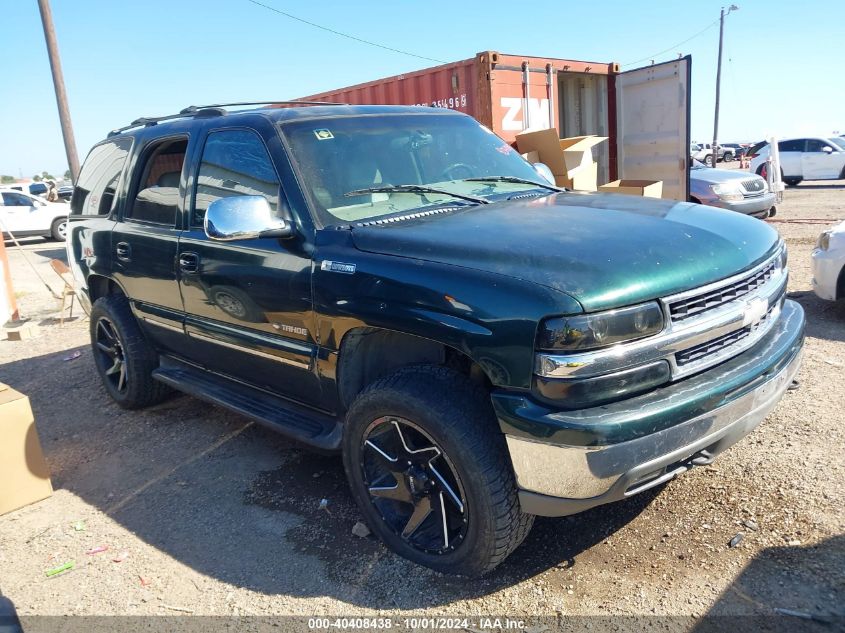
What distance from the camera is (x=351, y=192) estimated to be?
10.9 feet

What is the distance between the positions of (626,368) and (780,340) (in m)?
1.02

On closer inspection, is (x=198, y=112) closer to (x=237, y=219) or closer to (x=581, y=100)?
(x=237, y=219)

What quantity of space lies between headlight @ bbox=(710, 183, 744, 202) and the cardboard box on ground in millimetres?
3920

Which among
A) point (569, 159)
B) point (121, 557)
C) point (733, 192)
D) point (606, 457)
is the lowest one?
point (121, 557)

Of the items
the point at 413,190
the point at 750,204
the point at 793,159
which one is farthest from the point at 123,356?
the point at 793,159

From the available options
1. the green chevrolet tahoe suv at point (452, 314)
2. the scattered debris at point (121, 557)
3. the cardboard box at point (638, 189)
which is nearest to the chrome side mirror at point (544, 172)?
the green chevrolet tahoe suv at point (452, 314)

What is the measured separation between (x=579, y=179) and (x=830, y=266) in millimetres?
2782

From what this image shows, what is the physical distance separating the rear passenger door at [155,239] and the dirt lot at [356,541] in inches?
34.7

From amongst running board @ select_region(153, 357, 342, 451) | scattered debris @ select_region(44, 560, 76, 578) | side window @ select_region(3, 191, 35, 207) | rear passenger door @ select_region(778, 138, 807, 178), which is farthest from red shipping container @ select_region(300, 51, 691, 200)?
rear passenger door @ select_region(778, 138, 807, 178)

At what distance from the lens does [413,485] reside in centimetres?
282

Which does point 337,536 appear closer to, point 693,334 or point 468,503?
point 468,503

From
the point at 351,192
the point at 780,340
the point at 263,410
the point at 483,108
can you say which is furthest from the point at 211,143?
the point at 483,108

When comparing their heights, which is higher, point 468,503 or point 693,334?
point 693,334

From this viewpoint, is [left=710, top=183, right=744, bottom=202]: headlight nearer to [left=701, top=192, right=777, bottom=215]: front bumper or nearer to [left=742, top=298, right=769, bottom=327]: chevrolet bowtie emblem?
[left=701, top=192, right=777, bottom=215]: front bumper
